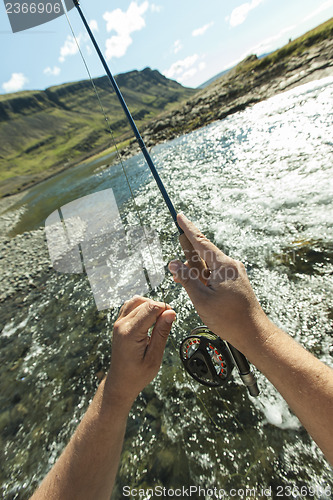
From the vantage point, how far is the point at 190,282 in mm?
2393

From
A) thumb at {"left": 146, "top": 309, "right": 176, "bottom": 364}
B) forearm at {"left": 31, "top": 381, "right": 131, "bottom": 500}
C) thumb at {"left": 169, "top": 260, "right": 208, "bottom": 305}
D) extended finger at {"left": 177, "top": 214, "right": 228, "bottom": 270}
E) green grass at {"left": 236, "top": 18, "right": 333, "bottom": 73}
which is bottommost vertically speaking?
forearm at {"left": 31, "top": 381, "right": 131, "bottom": 500}

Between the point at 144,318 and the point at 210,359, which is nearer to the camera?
the point at 144,318

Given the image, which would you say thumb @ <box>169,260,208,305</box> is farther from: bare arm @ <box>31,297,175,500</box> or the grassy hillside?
the grassy hillside

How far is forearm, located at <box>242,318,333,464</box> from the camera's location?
5.49 feet

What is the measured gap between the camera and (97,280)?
9.27m

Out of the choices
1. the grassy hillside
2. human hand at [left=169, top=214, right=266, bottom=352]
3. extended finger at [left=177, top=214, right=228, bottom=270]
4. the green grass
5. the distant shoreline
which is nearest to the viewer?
human hand at [left=169, top=214, right=266, bottom=352]

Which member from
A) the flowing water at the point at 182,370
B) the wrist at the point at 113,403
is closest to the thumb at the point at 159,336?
the wrist at the point at 113,403

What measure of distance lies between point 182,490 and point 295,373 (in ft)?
9.79

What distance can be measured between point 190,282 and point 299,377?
1.13 meters

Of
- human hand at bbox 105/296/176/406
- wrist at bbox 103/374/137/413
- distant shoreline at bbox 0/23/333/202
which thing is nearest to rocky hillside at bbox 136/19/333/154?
distant shoreline at bbox 0/23/333/202

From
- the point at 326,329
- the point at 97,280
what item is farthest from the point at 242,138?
the point at 326,329

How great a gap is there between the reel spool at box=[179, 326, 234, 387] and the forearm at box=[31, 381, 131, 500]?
142 cm

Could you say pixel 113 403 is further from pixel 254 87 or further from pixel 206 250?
pixel 254 87

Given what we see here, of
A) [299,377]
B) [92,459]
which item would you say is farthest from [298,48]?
[92,459]
